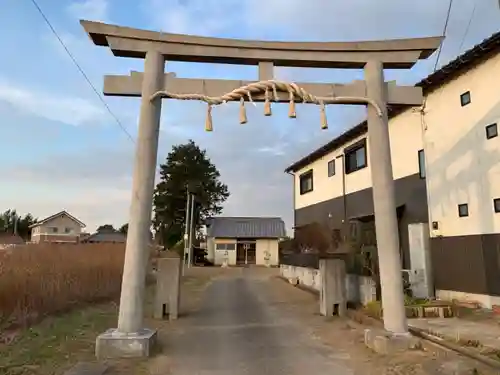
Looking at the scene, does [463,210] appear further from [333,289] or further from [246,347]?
[246,347]

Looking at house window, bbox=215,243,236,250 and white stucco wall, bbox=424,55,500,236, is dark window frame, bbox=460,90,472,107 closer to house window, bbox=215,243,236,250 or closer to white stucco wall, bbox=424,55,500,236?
white stucco wall, bbox=424,55,500,236

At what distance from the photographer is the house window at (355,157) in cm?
1669

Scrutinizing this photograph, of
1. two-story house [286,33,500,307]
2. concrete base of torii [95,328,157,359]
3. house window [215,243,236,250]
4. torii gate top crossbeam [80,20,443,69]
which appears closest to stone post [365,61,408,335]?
torii gate top crossbeam [80,20,443,69]

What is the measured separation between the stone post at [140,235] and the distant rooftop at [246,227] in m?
34.8

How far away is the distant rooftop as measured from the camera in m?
41.5

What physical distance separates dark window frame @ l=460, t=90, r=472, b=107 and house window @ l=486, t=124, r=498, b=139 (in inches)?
37.4

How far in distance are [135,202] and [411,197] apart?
9359 millimetres

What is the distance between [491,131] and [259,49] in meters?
6.11

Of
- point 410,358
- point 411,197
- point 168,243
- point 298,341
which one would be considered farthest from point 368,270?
point 168,243

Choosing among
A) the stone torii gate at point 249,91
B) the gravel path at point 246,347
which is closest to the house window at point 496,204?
the stone torii gate at point 249,91

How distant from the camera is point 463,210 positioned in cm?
1099

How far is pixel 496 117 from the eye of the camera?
389 inches

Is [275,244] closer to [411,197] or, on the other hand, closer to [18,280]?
[411,197]

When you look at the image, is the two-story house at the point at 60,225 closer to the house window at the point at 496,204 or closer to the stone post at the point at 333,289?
the stone post at the point at 333,289
